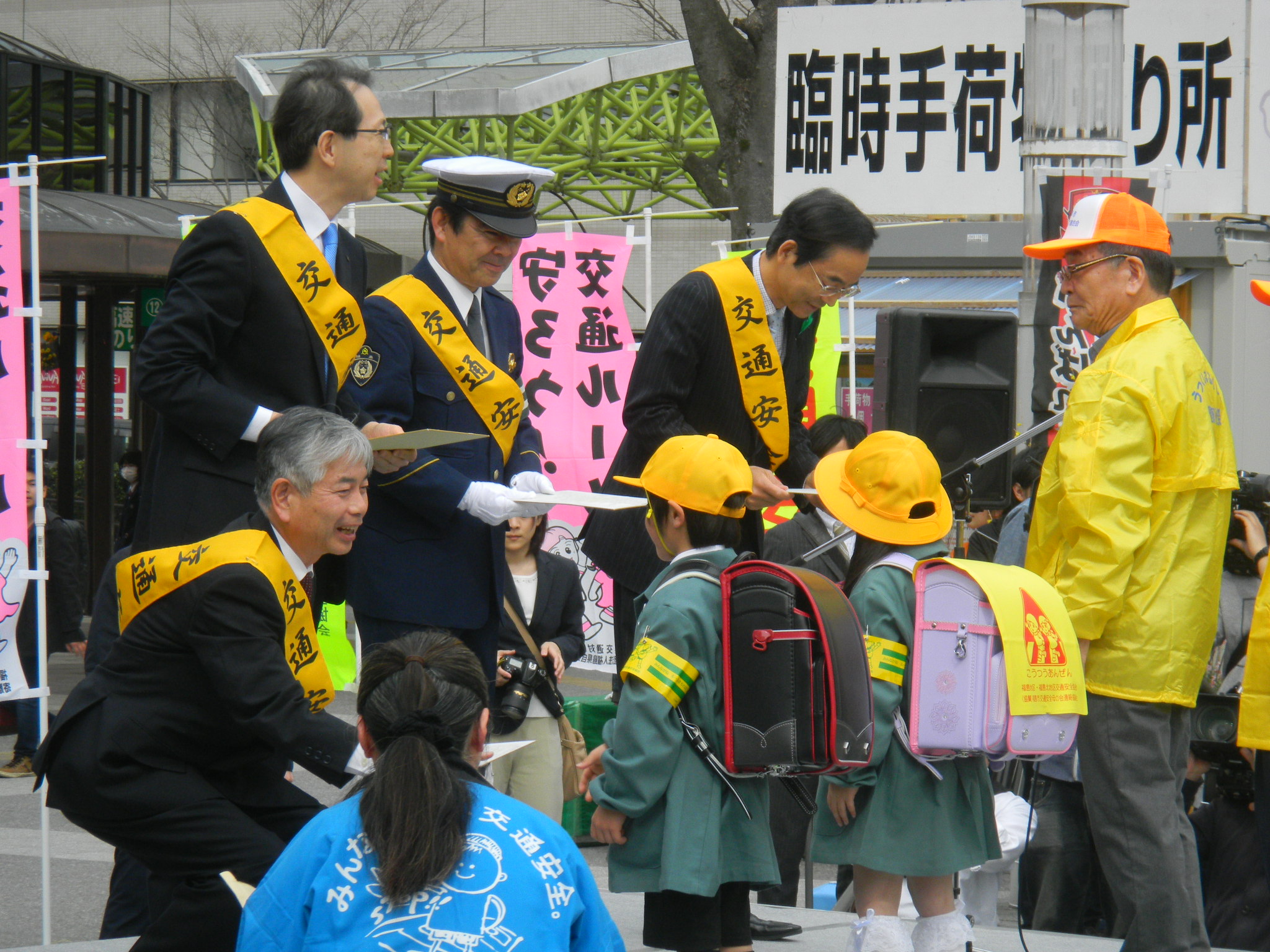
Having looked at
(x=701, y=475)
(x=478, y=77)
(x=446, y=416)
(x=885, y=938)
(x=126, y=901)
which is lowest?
(x=126, y=901)

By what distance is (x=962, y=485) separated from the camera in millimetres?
5117

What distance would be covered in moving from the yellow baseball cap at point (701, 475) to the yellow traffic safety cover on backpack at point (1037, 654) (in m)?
0.67

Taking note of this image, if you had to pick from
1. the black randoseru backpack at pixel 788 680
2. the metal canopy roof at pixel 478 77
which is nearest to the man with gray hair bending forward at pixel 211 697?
the black randoseru backpack at pixel 788 680

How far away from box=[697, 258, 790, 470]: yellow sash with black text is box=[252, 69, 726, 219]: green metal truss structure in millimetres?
12392

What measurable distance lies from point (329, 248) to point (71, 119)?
1138 cm

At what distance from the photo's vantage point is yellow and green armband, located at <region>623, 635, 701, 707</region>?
129 inches

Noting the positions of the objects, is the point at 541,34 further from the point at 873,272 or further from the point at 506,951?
the point at 506,951

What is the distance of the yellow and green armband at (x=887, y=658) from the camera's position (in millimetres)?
3641

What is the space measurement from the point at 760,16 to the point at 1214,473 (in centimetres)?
824

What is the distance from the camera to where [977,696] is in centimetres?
358

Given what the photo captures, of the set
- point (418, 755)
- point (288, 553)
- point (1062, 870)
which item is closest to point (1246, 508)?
point (1062, 870)

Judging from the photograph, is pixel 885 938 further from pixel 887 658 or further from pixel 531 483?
pixel 531 483

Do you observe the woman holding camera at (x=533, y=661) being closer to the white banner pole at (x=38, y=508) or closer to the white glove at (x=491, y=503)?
the white banner pole at (x=38, y=508)

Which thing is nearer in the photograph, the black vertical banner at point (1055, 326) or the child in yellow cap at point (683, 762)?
the child in yellow cap at point (683, 762)
